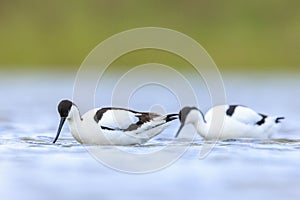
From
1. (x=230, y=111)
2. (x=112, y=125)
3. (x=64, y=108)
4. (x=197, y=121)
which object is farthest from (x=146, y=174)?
(x=230, y=111)

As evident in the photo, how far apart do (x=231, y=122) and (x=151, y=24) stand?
15.5 metres

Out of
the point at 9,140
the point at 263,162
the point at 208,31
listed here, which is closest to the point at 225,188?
the point at 263,162

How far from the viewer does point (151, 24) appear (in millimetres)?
26156

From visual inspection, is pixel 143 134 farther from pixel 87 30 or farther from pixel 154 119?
pixel 87 30

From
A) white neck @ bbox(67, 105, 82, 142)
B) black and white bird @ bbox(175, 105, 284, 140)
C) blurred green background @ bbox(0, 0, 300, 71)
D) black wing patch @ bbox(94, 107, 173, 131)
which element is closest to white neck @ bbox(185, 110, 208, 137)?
black and white bird @ bbox(175, 105, 284, 140)

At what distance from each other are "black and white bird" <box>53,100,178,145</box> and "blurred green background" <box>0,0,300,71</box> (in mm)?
13618

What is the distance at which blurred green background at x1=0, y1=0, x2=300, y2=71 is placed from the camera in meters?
24.5

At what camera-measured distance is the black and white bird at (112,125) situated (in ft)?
32.1

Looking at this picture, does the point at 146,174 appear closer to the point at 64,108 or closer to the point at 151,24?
the point at 64,108

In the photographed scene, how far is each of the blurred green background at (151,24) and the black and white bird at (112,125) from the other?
13618mm

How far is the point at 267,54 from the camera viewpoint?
2448cm

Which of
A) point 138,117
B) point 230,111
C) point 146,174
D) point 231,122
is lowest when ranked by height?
point 146,174

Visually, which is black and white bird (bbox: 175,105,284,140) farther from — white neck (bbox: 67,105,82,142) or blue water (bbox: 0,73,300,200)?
white neck (bbox: 67,105,82,142)

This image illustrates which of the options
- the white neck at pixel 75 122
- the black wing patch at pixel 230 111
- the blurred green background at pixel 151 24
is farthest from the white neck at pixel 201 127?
the blurred green background at pixel 151 24
